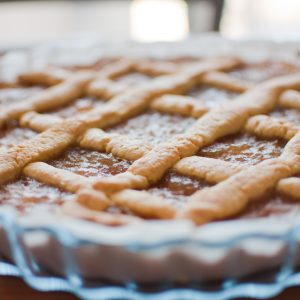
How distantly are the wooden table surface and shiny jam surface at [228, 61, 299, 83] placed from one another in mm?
758

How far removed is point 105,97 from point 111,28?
6.33ft

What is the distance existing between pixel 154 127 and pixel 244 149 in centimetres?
23

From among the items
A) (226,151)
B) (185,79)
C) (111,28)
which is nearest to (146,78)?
(185,79)

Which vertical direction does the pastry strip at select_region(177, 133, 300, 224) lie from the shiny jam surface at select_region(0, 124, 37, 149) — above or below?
above

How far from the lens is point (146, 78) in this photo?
1.46 m

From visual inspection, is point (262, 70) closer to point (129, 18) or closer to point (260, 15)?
point (129, 18)

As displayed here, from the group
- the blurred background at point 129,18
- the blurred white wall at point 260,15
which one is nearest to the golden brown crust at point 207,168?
the blurred background at point 129,18

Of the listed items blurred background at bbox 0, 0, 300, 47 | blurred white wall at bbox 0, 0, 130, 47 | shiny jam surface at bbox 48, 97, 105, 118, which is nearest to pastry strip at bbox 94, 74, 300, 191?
shiny jam surface at bbox 48, 97, 105, 118

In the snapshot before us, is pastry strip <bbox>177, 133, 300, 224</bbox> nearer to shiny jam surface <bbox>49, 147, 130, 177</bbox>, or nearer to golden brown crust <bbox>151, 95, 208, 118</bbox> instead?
shiny jam surface <bbox>49, 147, 130, 177</bbox>

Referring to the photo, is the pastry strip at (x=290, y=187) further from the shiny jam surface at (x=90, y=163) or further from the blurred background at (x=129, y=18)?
the blurred background at (x=129, y=18)

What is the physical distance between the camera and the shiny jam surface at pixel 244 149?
1000mm

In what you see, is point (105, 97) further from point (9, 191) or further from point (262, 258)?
point (262, 258)

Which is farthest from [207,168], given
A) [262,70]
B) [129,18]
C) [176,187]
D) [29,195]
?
[129,18]

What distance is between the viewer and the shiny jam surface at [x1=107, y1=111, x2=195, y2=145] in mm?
1118
